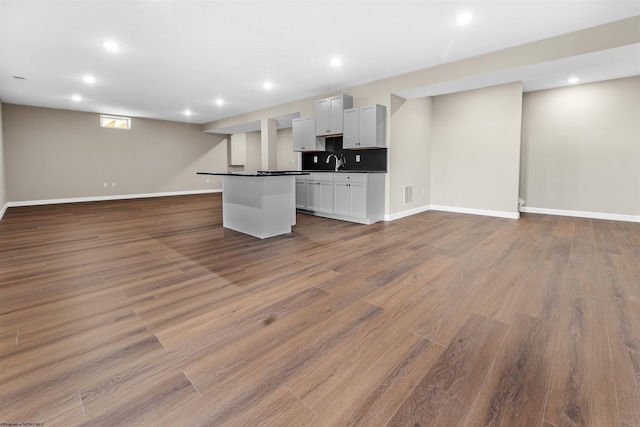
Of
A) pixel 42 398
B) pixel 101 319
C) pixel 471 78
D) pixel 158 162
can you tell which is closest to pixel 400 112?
pixel 471 78

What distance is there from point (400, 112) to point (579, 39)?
2590 mm

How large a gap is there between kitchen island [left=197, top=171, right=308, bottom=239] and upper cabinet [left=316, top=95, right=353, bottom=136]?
1821mm

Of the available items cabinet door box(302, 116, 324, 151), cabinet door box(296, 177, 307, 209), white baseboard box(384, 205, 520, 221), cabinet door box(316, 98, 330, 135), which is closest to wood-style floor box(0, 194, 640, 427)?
white baseboard box(384, 205, 520, 221)

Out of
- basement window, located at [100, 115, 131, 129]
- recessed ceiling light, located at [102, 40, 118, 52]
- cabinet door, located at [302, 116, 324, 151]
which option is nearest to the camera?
recessed ceiling light, located at [102, 40, 118, 52]

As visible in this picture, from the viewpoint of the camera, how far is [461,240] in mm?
4086

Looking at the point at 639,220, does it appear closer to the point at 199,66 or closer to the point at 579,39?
the point at 579,39

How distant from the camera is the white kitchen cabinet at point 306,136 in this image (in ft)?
20.7

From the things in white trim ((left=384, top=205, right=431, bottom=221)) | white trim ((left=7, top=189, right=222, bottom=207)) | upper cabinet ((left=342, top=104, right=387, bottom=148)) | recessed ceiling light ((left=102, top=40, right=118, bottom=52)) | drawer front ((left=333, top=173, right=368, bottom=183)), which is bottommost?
white trim ((left=384, top=205, right=431, bottom=221))

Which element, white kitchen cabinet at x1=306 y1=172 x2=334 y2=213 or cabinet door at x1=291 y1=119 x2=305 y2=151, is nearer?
white kitchen cabinet at x1=306 y1=172 x2=334 y2=213

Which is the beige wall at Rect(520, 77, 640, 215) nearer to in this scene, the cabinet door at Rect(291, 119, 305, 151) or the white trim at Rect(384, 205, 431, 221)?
the white trim at Rect(384, 205, 431, 221)

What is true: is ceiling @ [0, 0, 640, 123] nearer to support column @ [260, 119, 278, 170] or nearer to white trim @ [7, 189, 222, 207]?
support column @ [260, 119, 278, 170]

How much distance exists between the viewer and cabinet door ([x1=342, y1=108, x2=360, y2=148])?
18.0 feet

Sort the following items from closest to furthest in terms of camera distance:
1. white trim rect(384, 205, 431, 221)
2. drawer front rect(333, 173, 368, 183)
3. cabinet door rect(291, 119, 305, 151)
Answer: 1. drawer front rect(333, 173, 368, 183)
2. white trim rect(384, 205, 431, 221)
3. cabinet door rect(291, 119, 305, 151)

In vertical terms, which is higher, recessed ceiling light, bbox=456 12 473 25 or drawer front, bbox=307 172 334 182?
recessed ceiling light, bbox=456 12 473 25
